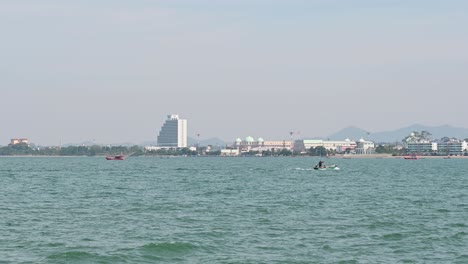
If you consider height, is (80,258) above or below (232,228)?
below

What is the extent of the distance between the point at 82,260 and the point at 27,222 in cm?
1378

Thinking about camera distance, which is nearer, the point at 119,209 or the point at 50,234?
the point at 50,234

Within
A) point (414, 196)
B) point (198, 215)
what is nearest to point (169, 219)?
point (198, 215)

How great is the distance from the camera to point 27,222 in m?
44.6

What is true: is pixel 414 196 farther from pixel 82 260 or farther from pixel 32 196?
pixel 82 260

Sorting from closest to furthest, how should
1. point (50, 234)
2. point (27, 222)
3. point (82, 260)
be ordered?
1. point (82, 260)
2. point (50, 234)
3. point (27, 222)

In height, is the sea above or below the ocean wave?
above

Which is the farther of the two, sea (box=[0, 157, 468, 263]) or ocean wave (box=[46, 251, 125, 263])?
sea (box=[0, 157, 468, 263])

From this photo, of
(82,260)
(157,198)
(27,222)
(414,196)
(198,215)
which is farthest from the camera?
(414,196)

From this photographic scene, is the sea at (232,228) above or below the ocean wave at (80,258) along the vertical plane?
above

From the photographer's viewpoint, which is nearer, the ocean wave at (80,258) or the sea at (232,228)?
the ocean wave at (80,258)

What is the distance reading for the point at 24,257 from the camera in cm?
3247

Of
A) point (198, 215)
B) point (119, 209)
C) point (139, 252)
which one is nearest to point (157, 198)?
point (119, 209)

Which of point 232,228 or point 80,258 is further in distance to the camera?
point 232,228
